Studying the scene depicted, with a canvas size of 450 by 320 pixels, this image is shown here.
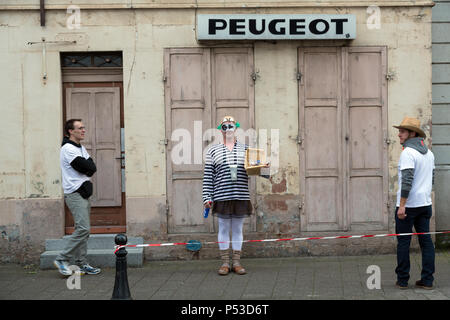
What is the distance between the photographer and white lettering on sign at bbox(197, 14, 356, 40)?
9133 millimetres

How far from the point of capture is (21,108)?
9.33 meters

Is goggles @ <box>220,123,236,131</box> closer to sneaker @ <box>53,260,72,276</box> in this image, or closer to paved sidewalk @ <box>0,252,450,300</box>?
paved sidewalk @ <box>0,252,450,300</box>

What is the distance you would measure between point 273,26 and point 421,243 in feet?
12.5

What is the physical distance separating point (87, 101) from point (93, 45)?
84 centimetres

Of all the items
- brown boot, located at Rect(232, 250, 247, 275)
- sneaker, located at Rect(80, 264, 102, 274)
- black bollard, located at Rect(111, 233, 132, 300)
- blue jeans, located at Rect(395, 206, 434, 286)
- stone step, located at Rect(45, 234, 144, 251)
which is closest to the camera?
black bollard, located at Rect(111, 233, 132, 300)

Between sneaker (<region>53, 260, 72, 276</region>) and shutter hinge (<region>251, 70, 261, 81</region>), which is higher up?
shutter hinge (<region>251, 70, 261, 81</region>)

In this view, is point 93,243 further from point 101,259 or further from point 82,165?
point 82,165

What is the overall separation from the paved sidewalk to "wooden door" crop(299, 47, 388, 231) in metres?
0.68

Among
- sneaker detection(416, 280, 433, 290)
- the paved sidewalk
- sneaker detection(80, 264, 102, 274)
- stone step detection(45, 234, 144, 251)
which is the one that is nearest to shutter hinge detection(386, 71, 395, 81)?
the paved sidewalk

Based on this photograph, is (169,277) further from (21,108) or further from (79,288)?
(21,108)

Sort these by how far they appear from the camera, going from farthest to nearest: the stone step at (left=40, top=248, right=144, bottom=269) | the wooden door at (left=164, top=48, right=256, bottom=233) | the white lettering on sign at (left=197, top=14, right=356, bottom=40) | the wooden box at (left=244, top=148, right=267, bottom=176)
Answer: the wooden door at (left=164, top=48, right=256, bottom=233) < the white lettering on sign at (left=197, top=14, right=356, bottom=40) < the stone step at (left=40, top=248, right=144, bottom=269) < the wooden box at (left=244, top=148, right=267, bottom=176)

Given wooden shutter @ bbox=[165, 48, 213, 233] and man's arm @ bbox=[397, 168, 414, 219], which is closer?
man's arm @ bbox=[397, 168, 414, 219]

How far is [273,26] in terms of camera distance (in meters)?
9.16
